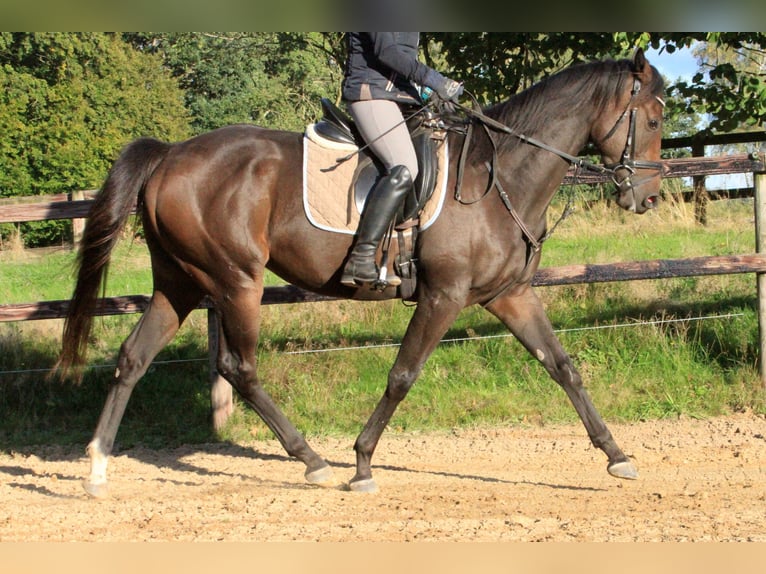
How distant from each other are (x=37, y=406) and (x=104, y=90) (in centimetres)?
2259

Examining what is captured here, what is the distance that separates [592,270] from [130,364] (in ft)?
12.8

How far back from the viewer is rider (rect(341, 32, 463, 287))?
208 inches

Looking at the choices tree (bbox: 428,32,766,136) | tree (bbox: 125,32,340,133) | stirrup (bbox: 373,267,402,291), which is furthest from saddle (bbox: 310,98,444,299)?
tree (bbox: 125,32,340,133)

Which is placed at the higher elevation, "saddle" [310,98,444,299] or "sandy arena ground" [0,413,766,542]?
"saddle" [310,98,444,299]

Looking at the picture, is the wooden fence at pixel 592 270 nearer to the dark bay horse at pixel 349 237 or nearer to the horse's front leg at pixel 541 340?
the dark bay horse at pixel 349 237

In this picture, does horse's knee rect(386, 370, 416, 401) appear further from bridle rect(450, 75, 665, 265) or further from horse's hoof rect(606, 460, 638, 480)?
horse's hoof rect(606, 460, 638, 480)

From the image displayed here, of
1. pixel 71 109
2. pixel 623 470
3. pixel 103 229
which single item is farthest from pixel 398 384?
pixel 71 109

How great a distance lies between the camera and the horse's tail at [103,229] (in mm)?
5809

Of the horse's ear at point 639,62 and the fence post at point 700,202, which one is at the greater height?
the horse's ear at point 639,62

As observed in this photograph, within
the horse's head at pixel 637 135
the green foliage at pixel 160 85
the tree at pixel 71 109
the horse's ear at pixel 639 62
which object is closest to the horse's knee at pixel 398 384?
the horse's head at pixel 637 135

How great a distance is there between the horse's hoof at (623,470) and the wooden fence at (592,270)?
77.4 inches

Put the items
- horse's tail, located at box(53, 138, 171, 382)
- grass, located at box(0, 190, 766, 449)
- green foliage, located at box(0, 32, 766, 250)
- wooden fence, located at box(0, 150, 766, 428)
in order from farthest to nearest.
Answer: green foliage, located at box(0, 32, 766, 250) → grass, located at box(0, 190, 766, 449) → wooden fence, located at box(0, 150, 766, 428) → horse's tail, located at box(53, 138, 171, 382)

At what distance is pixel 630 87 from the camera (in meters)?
5.40

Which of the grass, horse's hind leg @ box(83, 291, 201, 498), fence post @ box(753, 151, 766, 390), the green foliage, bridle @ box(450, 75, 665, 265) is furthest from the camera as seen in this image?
the green foliage
